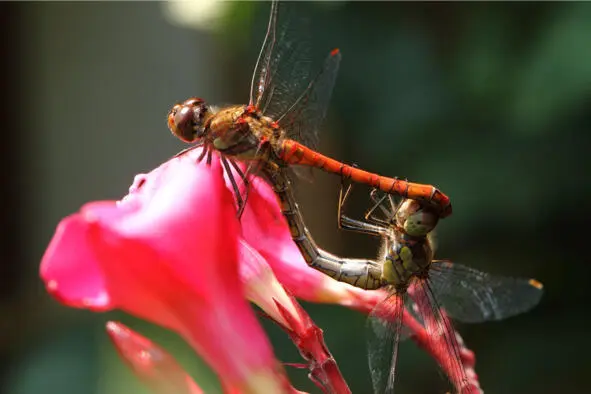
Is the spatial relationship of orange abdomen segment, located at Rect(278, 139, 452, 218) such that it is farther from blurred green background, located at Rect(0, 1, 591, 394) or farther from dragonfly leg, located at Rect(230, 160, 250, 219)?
blurred green background, located at Rect(0, 1, 591, 394)

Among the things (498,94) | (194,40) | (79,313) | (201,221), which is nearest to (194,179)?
(201,221)

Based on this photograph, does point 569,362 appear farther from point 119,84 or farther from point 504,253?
point 119,84

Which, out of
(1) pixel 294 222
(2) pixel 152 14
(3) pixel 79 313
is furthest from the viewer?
(2) pixel 152 14

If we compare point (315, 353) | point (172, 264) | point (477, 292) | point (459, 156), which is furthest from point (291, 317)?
point (459, 156)

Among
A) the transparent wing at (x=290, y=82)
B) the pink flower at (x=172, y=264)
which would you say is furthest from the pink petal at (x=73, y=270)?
the transparent wing at (x=290, y=82)

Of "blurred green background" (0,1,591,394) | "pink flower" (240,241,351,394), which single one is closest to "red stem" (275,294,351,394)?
"pink flower" (240,241,351,394)

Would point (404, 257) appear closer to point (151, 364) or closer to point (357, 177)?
point (357, 177)
